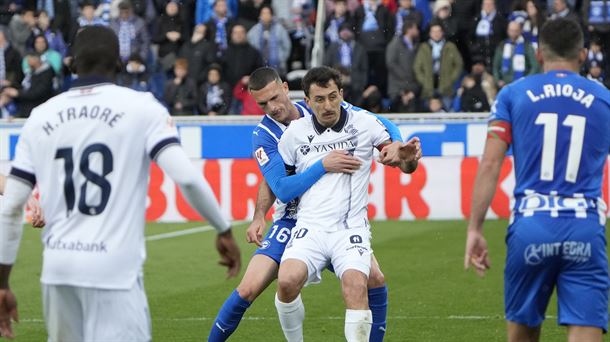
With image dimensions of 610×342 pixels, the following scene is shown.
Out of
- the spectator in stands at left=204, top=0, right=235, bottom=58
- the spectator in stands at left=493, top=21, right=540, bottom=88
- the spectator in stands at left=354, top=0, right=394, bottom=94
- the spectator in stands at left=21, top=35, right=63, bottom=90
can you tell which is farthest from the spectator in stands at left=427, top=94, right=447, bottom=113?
the spectator in stands at left=21, top=35, right=63, bottom=90

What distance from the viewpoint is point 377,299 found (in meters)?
8.71

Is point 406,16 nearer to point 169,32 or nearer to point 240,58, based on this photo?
point 240,58

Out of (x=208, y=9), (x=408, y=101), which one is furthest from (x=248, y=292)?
(x=208, y=9)

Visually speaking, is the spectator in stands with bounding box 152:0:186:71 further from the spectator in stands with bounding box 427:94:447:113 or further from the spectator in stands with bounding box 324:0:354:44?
the spectator in stands with bounding box 427:94:447:113

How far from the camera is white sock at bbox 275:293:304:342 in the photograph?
8.45 meters

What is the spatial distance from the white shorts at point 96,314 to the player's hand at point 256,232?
108 inches

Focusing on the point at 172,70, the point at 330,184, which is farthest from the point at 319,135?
the point at 172,70

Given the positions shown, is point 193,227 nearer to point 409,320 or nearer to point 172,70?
point 172,70

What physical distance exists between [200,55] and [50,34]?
3.54m

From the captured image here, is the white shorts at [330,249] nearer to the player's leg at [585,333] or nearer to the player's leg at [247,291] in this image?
the player's leg at [247,291]

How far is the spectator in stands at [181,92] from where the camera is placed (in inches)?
895

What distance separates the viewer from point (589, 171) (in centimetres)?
632

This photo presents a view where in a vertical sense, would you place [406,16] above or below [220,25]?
above

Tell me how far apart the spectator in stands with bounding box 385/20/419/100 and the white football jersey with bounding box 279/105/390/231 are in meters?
14.3
